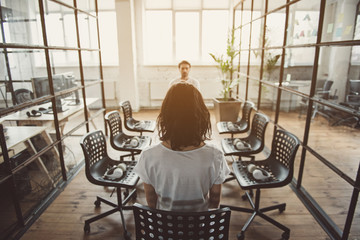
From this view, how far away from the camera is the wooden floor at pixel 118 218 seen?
1995 mm

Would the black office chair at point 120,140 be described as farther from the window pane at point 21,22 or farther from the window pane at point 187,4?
the window pane at point 187,4

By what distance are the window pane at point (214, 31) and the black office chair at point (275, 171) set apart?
448cm

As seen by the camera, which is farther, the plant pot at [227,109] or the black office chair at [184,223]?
the plant pot at [227,109]

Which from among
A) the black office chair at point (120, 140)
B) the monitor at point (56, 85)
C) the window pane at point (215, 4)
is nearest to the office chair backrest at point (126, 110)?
the black office chair at point (120, 140)

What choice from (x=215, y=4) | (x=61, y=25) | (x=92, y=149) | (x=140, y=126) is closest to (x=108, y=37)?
(x=61, y=25)

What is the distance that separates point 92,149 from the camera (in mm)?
2023

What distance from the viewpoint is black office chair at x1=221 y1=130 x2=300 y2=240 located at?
1832 millimetres

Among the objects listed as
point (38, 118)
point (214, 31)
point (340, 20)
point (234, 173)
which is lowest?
point (234, 173)

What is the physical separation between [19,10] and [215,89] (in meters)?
4.28

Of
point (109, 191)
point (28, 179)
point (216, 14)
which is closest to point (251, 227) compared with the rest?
point (109, 191)

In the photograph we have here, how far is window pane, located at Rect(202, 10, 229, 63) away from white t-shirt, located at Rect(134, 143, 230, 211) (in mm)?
5344

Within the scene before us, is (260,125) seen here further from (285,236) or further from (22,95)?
(22,95)

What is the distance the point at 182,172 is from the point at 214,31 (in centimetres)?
565

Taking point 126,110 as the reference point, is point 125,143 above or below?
below
